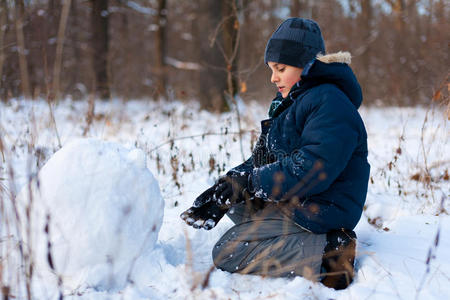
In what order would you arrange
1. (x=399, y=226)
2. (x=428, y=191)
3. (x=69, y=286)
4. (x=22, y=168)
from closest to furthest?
1. (x=69, y=286)
2. (x=399, y=226)
3. (x=428, y=191)
4. (x=22, y=168)

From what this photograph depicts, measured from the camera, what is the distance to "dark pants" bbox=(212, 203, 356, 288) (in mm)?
2033

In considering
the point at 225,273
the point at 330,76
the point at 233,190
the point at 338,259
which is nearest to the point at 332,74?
the point at 330,76

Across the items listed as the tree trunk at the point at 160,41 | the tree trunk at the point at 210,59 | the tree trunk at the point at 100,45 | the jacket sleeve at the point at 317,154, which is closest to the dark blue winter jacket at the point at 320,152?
the jacket sleeve at the point at 317,154

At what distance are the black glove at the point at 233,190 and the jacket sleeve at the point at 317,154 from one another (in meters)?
0.09

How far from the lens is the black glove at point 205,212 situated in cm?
224

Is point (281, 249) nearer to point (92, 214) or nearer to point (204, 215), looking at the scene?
point (204, 215)

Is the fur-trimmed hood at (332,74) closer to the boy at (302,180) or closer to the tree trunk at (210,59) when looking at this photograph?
the boy at (302,180)

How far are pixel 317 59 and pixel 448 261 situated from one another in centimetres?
132

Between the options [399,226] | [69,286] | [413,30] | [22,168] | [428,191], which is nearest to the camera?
[69,286]

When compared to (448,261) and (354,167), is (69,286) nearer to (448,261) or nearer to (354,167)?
(354,167)

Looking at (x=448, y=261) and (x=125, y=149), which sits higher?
(x=125, y=149)

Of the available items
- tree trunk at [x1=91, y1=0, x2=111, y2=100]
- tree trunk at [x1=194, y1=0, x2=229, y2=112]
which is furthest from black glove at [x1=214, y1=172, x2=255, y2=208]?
tree trunk at [x1=91, y1=0, x2=111, y2=100]

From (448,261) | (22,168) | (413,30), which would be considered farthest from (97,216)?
(413,30)

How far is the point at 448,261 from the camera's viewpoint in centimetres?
215
